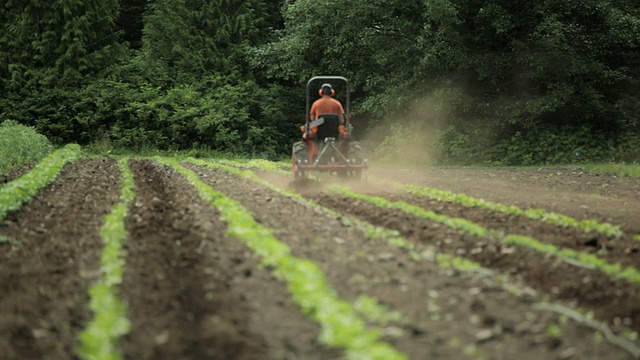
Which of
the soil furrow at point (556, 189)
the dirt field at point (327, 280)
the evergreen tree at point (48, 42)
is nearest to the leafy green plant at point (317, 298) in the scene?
the dirt field at point (327, 280)

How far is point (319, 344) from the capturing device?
19.5 feet

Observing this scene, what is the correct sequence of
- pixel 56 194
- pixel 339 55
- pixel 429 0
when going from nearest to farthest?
1. pixel 56 194
2. pixel 429 0
3. pixel 339 55

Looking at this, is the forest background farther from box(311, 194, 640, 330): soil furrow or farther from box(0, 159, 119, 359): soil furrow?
box(311, 194, 640, 330): soil furrow

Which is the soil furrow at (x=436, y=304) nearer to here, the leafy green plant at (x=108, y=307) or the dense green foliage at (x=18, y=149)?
the leafy green plant at (x=108, y=307)

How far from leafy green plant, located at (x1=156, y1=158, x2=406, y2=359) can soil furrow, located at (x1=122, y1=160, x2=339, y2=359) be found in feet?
0.40

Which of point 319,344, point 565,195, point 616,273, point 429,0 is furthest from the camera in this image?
point 429,0

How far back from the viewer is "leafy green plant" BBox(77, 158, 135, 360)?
18.6 feet

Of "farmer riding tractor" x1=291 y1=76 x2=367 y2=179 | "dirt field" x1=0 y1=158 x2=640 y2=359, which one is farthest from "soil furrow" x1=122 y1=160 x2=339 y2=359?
"farmer riding tractor" x1=291 y1=76 x2=367 y2=179

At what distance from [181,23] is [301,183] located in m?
26.1

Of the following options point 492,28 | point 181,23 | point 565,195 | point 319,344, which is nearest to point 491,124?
point 492,28

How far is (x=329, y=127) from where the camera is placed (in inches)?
689

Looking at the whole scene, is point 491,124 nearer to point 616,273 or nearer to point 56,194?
point 56,194

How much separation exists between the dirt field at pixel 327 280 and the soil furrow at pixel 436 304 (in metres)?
0.02

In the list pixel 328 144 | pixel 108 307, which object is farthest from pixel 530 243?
pixel 328 144
